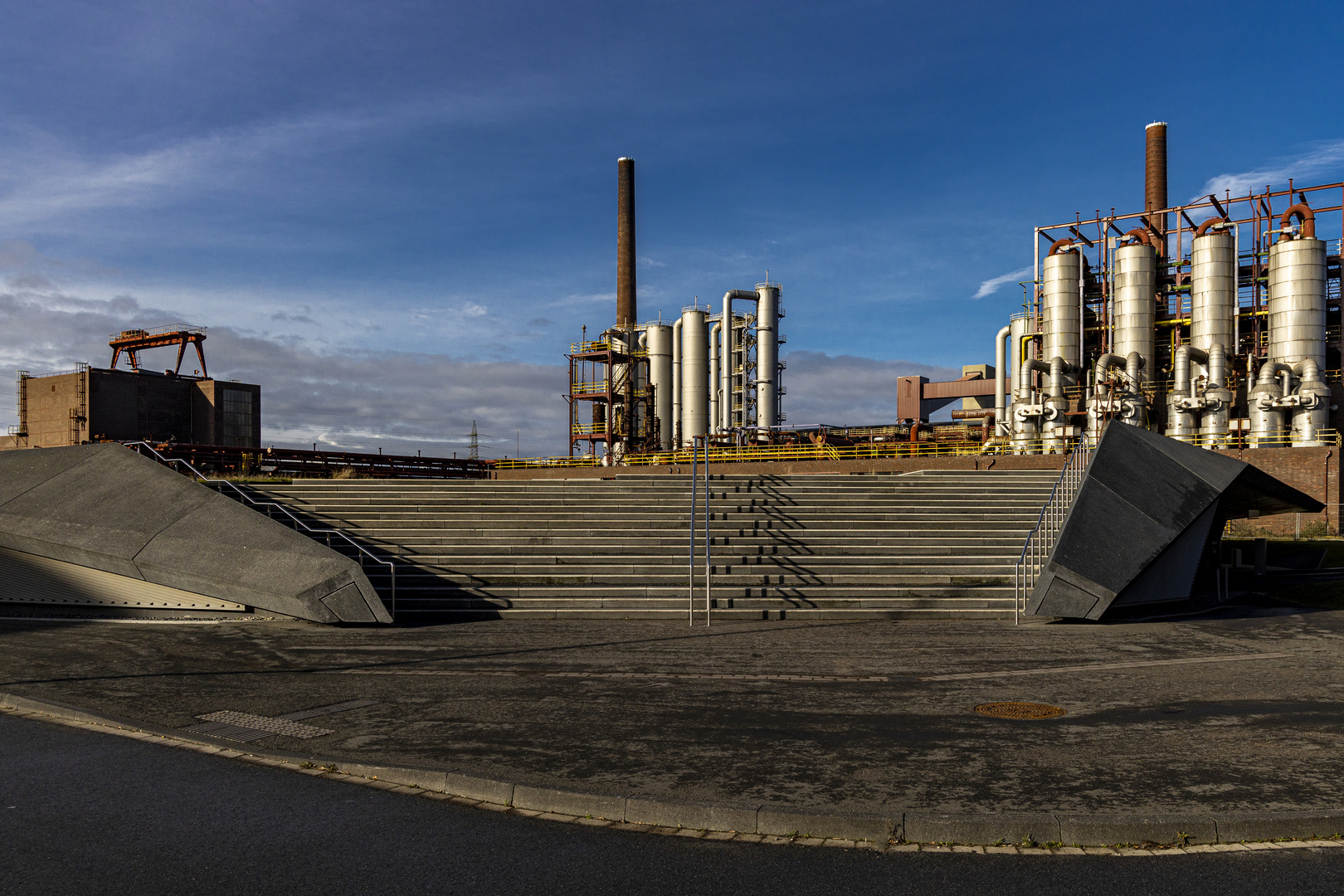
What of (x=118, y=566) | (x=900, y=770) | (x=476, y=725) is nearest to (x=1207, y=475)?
(x=900, y=770)

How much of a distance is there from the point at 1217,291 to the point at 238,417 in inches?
1859

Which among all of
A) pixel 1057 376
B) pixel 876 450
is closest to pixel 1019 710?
pixel 876 450

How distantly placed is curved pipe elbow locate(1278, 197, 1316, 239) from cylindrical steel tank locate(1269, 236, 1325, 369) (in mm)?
1320

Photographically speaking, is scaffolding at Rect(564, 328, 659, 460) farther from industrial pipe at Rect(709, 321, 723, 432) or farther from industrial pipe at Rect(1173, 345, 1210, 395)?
industrial pipe at Rect(1173, 345, 1210, 395)

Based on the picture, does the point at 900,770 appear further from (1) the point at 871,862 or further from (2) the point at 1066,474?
(2) the point at 1066,474

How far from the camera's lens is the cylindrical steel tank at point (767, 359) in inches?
2105

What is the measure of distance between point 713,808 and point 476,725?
2905mm

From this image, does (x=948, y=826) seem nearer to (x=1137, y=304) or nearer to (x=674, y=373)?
(x=1137, y=304)

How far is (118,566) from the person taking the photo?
48.1 feet

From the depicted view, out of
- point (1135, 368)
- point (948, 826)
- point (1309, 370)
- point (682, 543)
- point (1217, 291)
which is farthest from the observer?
point (1135, 368)

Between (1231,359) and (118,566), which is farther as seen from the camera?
(1231,359)

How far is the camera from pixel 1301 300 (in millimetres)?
36594

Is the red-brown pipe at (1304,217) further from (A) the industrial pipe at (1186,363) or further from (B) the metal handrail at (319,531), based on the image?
(B) the metal handrail at (319,531)

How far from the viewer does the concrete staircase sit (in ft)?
49.3
